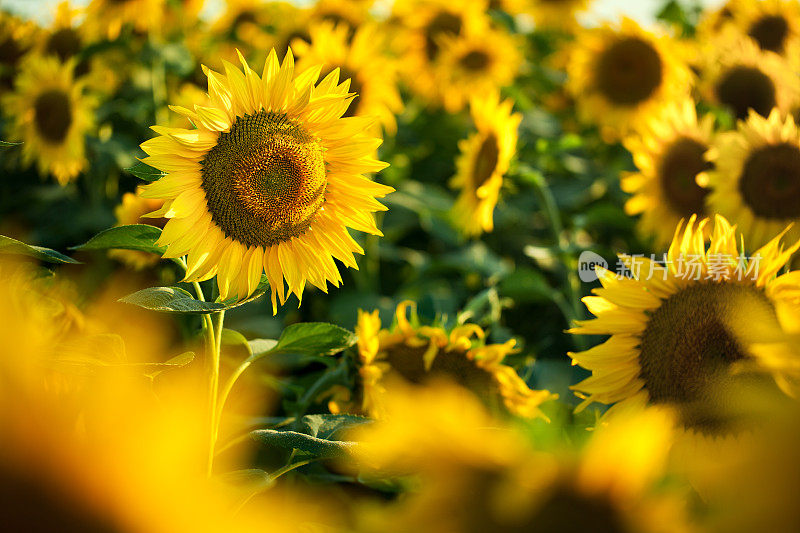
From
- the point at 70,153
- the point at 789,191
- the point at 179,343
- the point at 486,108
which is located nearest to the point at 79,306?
the point at 179,343

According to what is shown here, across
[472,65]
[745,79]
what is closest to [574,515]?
[745,79]

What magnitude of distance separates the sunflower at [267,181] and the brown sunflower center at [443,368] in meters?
0.38

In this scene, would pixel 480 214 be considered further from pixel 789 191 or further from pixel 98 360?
pixel 98 360

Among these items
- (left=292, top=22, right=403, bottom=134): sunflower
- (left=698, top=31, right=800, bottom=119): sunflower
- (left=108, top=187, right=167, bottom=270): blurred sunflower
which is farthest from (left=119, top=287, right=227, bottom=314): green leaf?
(left=698, top=31, right=800, bottom=119): sunflower

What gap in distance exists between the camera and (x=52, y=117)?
225 cm

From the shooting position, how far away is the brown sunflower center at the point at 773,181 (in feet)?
5.40

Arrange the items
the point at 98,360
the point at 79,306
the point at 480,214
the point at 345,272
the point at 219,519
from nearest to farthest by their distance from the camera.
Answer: the point at 219,519
the point at 98,360
the point at 79,306
the point at 480,214
the point at 345,272

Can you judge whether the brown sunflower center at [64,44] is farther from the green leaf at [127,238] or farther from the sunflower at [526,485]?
the sunflower at [526,485]

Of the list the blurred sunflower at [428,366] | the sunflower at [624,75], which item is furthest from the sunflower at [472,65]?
the blurred sunflower at [428,366]

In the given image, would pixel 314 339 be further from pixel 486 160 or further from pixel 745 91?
pixel 745 91

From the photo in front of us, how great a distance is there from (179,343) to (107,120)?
150cm

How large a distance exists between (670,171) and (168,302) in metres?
1.61

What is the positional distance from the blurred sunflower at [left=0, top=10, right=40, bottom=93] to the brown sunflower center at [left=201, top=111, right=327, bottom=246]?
213 cm

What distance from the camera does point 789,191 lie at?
166 cm
